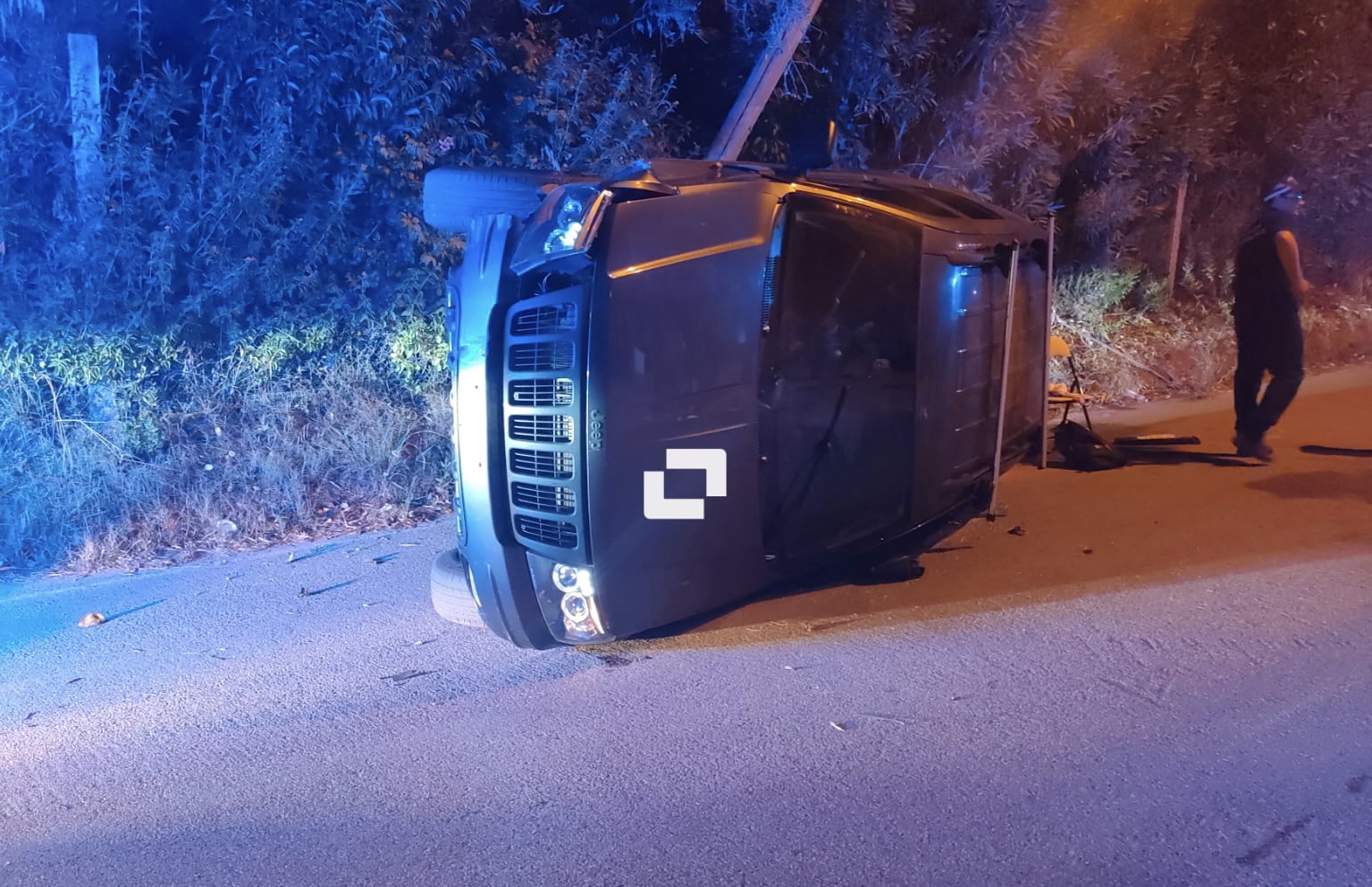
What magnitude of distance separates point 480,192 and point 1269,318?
→ 5764 millimetres

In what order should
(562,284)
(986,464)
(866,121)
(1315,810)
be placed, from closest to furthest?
(1315,810) < (562,284) < (986,464) < (866,121)

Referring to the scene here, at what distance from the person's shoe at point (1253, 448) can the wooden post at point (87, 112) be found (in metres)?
8.89

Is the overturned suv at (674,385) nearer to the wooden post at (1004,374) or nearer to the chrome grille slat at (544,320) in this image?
the chrome grille slat at (544,320)

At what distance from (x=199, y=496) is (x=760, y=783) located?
499cm

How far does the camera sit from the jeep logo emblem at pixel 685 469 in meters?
3.75

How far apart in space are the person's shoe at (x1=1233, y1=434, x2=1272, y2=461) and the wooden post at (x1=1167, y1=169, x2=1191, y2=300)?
5977 millimetres

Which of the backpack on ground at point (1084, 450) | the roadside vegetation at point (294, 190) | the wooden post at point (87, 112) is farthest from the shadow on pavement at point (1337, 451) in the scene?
the wooden post at point (87, 112)

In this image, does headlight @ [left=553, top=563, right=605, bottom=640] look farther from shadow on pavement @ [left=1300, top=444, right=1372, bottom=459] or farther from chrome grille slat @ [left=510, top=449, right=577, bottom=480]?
shadow on pavement @ [left=1300, top=444, right=1372, bottom=459]

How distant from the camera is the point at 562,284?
3732mm

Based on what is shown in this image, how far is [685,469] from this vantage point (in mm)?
3799

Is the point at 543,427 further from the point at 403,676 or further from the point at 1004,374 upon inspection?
the point at 1004,374

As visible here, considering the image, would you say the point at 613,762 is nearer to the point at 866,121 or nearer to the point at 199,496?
the point at 199,496

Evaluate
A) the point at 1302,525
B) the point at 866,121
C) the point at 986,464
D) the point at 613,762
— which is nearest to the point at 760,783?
the point at 613,762

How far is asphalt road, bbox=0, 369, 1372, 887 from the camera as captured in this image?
288cm
